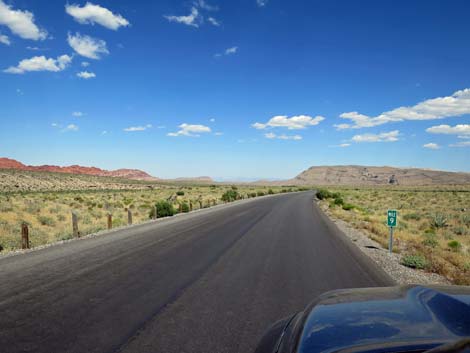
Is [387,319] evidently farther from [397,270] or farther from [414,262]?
[414,262]

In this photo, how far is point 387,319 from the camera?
234 centimetres

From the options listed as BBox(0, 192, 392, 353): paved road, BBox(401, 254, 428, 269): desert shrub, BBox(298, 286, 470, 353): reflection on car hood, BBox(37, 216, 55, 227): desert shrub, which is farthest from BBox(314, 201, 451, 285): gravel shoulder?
BBox(37, 216, 55, 227): desert shrub

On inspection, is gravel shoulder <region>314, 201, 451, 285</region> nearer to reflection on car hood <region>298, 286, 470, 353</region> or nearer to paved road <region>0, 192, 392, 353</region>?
paved road <region>0, 192, 392, 353</region>

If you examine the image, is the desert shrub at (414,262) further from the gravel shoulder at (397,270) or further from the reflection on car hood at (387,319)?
the reflection on car hood at (387,319)

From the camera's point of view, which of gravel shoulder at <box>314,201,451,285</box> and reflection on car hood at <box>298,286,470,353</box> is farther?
gravel shoulder at <box>314,201,451,285</box>

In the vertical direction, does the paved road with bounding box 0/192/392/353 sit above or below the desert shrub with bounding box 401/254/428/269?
above

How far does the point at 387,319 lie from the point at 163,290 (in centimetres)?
480

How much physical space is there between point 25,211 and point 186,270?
72.5 ft

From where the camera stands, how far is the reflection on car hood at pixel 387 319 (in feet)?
6.61

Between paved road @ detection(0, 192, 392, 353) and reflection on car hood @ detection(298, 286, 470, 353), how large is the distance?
1838 millimetres

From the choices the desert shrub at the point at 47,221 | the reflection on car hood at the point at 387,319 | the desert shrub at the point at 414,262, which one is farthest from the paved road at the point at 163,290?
the desert shrub at the point at 47,221

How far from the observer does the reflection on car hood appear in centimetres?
202

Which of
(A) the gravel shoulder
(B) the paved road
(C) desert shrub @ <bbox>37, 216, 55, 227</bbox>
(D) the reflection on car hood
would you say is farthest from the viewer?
(C) desert shrub @ <bbox>37, 216, 55, 227</bbox>

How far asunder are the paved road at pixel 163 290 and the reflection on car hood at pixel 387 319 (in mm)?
1838
